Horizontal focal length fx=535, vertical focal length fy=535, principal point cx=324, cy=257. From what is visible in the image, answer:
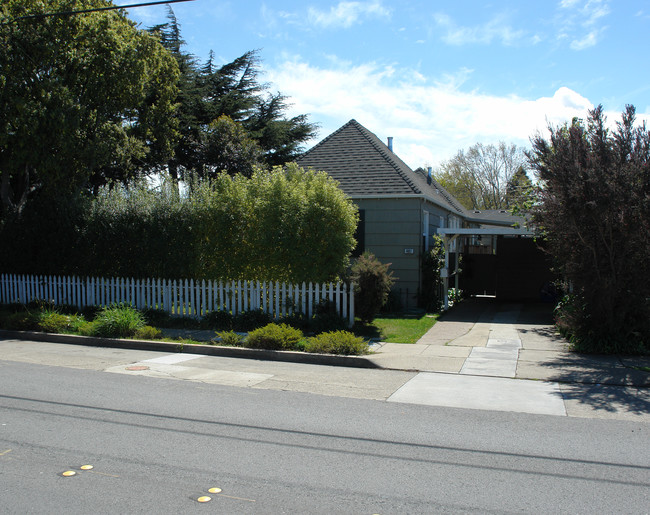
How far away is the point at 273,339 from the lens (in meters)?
10.3

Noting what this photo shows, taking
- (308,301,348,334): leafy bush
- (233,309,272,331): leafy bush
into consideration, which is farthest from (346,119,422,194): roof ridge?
(233,309,272,331): leafy bush

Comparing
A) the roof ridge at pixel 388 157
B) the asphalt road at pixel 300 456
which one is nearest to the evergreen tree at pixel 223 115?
the roof ridge at pixel 388 157

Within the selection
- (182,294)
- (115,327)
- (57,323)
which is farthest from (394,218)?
(57,323)

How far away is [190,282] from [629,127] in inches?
409

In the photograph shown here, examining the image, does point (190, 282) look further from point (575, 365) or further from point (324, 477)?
point (324, 477)

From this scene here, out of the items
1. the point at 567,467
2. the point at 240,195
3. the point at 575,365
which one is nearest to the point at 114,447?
the point at 567,467

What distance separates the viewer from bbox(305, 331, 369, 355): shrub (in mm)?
9844

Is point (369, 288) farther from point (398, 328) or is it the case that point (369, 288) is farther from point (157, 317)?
point (157, 317)

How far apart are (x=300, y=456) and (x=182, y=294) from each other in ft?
30.8

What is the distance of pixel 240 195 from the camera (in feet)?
43.6

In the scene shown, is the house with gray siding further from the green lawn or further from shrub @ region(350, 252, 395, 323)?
shrub @ region(350, 252, 395, 323)

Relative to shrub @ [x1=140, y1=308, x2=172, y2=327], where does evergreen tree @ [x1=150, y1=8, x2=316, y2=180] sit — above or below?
above

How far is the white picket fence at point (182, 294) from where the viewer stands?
41.2 feet

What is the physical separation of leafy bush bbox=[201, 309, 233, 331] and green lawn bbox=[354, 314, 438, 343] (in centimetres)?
310
